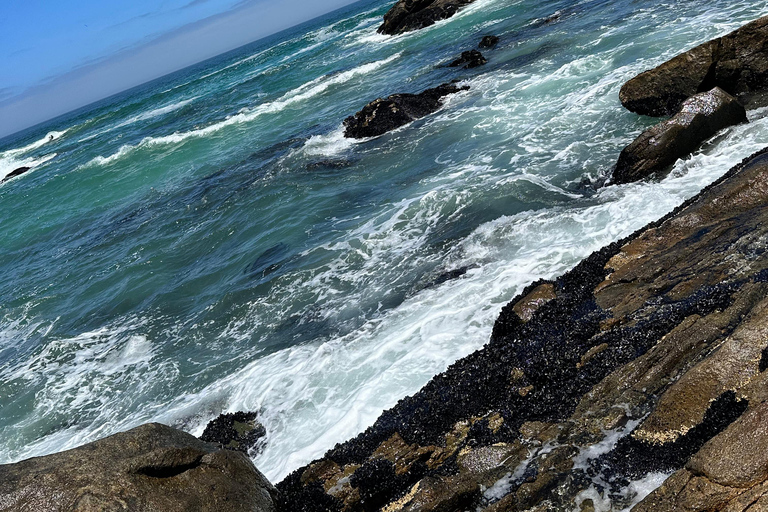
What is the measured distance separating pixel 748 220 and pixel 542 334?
108 inches

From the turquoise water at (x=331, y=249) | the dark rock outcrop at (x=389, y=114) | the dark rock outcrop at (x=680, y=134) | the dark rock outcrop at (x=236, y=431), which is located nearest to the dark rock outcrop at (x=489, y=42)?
the turquoise water at (x=331, y=249)

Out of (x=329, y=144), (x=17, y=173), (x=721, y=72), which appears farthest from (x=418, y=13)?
(x=721, y=72)

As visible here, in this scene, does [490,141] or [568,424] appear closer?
[568,424]

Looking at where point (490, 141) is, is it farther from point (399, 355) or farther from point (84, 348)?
point (84, 348)

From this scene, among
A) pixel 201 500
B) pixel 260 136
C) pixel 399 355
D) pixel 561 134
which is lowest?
pixel 399 355

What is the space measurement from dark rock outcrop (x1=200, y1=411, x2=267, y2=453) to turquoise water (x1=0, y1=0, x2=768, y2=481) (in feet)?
0.72

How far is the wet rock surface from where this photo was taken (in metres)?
3.70

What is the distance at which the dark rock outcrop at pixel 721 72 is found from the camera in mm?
11555

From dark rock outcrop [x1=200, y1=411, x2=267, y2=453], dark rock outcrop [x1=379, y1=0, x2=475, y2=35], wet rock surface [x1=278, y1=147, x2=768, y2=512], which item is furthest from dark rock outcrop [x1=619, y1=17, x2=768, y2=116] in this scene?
dark rock outcrop [x1=379, y1=0, x2=475, y2=35]

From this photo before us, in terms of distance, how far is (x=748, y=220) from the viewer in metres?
6.30

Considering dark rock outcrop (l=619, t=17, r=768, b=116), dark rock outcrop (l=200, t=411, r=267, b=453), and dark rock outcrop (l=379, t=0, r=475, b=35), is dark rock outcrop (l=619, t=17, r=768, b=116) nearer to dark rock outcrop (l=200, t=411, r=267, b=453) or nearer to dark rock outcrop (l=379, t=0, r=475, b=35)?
dark rock outcrop (l=200, t=411, r=267, b=453)

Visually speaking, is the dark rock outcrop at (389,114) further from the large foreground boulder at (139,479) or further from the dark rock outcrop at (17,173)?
the dark rock outcrop at (17,173)

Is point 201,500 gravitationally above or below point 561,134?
below

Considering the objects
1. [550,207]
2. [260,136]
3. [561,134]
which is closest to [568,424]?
[550,207]
